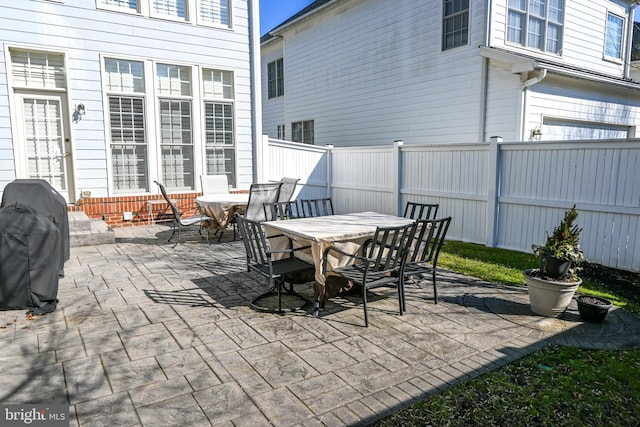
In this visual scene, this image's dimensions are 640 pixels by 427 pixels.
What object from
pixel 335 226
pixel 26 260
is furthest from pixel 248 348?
pixel 26 260

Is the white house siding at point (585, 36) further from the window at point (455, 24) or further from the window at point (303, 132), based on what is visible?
the window at point (303, 132)

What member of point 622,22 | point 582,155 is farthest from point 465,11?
point 622,22

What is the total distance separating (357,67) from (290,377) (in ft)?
37.4

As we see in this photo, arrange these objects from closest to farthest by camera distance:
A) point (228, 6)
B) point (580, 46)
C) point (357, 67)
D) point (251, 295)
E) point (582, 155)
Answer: point (251, 295)
point (582, 155)
point (228, 6)
point (580, 46)
point (357, 67)

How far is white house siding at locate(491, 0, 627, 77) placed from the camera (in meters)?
11.0

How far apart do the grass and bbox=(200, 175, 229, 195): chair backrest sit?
7248 millimetres

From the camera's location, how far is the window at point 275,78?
16.9 m

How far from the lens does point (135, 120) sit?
28.5 feet

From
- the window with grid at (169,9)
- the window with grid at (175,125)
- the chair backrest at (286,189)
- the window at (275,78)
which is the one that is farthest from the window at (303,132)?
the chair backrest at (286,189)

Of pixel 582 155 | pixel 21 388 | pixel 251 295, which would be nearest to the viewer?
pixel 21 388

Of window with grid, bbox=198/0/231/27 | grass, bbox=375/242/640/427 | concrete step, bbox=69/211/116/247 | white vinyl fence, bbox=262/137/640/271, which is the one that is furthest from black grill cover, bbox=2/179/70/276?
white vinyl fence, bbox=262/137/640/271

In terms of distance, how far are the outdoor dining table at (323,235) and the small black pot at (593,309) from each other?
1.90 metres

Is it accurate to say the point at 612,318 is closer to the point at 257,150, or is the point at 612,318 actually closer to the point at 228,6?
the point at 257,150

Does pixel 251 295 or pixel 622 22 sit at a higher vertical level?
pixel 622 22
